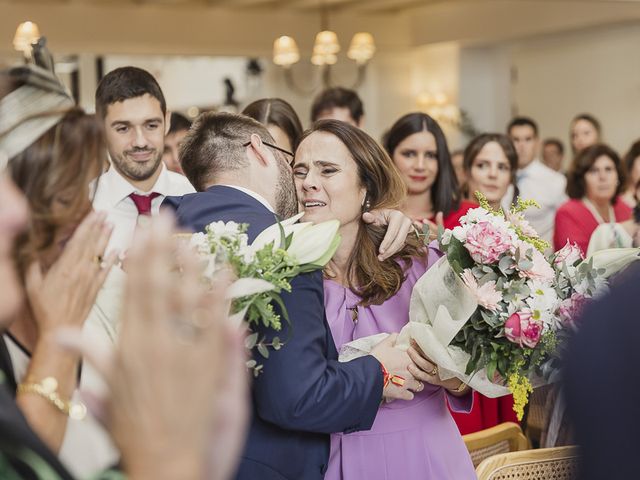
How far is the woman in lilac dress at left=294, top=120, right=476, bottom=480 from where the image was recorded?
2703mm

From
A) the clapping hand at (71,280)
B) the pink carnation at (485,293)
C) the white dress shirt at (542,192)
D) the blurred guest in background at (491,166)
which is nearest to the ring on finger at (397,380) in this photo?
the pink carnation at (485,293)

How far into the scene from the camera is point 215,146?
2625 mm

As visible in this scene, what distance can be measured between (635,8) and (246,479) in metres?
9.86

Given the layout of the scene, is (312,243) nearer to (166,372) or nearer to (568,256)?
(568,256)

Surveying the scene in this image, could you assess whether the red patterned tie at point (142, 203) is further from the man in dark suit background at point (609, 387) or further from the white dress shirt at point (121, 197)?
the man in dark suit background at point (609, 387)

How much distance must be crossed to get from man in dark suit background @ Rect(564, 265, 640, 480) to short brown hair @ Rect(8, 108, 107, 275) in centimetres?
89

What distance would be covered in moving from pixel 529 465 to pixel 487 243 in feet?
2.46

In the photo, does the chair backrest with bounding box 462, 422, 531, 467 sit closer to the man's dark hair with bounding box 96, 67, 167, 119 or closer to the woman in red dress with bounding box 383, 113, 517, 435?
the woman in red dress with bounding box 383, 113, 517, 435

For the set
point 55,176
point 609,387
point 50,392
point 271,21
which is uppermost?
point 271,21

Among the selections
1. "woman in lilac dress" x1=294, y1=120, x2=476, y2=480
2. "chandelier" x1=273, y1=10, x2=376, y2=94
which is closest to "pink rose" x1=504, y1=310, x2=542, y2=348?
"woman in lilac dress" x1=294, y1=120, x2=476, y2=480

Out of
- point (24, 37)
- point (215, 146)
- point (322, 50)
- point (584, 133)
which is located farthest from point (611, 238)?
point (322, 50)

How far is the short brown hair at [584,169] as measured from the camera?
6.18 metres

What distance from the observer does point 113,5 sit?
479 inches

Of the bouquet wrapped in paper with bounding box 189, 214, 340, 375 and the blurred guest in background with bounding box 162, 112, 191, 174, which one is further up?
the blurred guest in background with bounding box 162, 112, 191, 174
